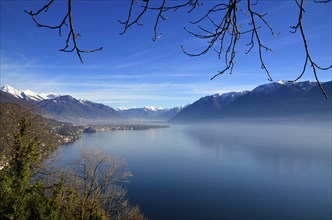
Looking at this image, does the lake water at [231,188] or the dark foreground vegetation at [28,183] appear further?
the lake water at [231,188]

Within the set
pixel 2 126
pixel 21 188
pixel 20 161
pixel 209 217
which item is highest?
pixel 2 126

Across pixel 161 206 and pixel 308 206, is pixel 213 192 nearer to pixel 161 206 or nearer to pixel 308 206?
pixel 161 206

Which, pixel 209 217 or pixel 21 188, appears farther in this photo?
pixel 209 217

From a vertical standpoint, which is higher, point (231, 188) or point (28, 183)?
point (28, 183)

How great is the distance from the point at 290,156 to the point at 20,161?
62.8 meters

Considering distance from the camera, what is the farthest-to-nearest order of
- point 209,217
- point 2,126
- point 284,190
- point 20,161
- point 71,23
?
point 284,190 → point 209,217 → point 2,126 → point 20,161 → point 71,23

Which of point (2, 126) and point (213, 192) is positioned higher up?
point (2, 126)

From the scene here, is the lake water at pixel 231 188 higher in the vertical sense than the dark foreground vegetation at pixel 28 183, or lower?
lower

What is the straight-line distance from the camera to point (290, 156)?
218 ft

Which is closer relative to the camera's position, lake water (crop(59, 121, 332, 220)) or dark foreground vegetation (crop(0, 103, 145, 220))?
dark foreground vegetation (crop(0, 103, 145, 220))

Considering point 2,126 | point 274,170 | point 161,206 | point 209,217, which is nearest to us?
point 2,126

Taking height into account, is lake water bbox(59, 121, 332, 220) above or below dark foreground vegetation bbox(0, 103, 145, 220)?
below

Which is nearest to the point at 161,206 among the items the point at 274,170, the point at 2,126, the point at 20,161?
the point at 2,126

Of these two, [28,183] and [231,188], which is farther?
[231,188]
